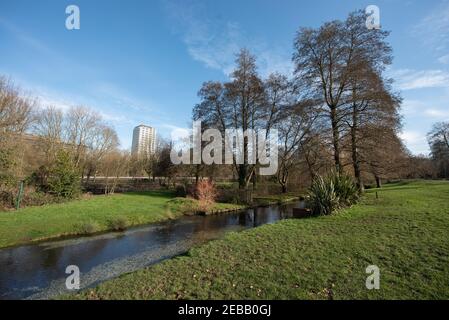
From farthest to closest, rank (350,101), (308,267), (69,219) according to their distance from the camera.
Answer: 1. (350,101)
2. (69,219)
3. (308,267)

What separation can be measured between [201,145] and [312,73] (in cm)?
1434

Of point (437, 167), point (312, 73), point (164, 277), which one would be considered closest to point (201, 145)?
point (312, 73)

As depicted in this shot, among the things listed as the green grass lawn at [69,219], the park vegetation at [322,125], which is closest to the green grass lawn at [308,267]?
the park vegetation at [322,125]

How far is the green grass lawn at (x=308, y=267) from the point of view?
168 inches

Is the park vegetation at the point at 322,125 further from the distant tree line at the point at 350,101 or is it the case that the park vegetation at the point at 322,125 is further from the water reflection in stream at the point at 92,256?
the water reflection in stream at the point at 92,256

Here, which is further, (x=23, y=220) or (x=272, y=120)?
(x=272, y=120)

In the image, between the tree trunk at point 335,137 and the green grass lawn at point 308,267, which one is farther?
the tree trunk at point 335,137

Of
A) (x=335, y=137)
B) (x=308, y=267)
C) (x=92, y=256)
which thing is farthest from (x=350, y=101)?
(x=92, y=256)

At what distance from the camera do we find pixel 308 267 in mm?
5289

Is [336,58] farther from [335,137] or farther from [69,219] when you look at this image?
[69,219]

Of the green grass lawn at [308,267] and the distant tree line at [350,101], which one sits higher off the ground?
the distant tree line at [350,101]
